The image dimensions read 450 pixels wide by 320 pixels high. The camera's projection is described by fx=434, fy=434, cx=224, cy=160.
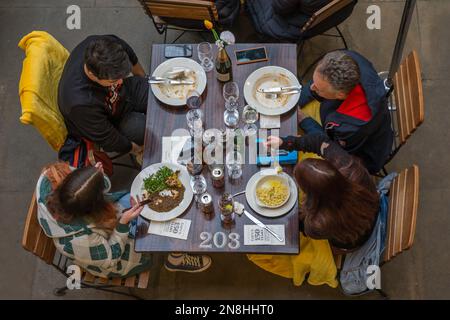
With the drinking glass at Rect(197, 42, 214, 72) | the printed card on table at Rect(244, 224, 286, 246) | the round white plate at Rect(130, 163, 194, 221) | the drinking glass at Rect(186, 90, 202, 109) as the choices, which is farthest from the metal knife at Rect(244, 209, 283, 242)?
the drinking glass at Rect(197, 42, 214, 72)

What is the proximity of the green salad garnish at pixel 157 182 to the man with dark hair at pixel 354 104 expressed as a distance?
0.95 meters

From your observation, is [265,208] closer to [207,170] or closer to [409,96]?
[207,170]

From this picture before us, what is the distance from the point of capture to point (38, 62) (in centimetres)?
239

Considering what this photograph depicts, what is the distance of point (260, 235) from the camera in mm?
2137

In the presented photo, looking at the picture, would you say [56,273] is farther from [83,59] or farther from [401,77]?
[401,77]

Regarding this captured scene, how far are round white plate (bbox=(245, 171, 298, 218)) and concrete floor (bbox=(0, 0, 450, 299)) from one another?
3.05 feet

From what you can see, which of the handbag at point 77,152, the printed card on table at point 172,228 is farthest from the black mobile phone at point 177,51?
the printed card on table at point 172,228

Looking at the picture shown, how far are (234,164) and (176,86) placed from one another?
0.61 m

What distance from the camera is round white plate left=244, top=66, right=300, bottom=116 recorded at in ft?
7.90

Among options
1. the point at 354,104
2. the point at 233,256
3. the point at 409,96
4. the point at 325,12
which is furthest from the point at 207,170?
the point at 325,12

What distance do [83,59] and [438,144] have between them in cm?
257

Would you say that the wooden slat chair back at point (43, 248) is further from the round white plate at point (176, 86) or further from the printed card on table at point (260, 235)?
the round white plate at point (176, 86)

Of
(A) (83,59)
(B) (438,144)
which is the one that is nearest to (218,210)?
(A) (83,59)

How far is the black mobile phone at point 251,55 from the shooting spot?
253 centimetres
